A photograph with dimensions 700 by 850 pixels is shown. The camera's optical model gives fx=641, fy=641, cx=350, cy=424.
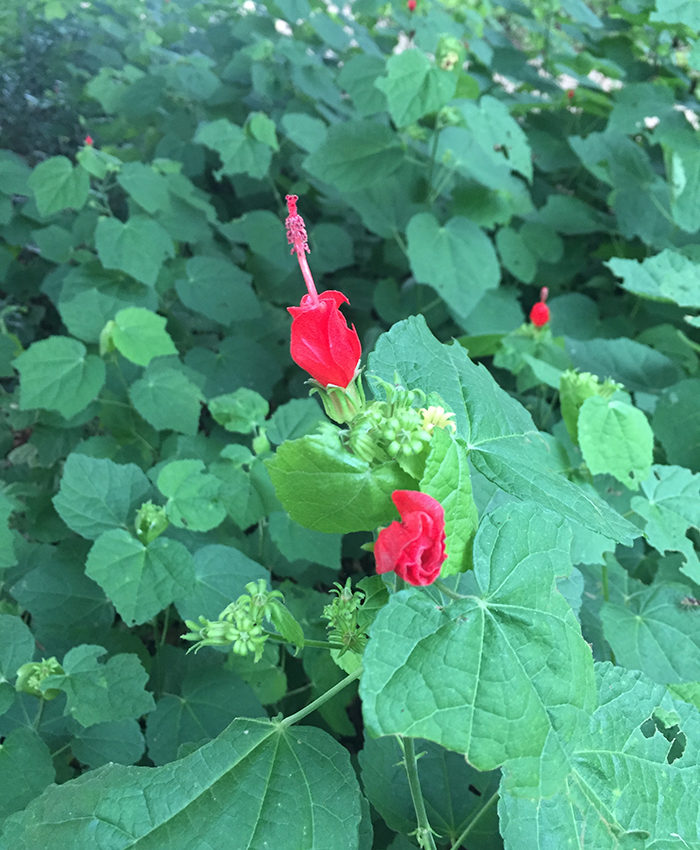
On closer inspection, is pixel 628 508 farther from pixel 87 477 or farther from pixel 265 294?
pixel 265 294

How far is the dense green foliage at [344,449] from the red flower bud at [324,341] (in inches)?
2.7

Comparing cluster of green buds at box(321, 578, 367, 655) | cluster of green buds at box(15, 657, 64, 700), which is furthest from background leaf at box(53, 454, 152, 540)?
cluster of green buds at box(321, 578, 367, 655)

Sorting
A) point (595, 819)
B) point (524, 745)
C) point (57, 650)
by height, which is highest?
point (524, 745)

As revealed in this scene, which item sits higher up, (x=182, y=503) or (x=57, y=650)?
(x=182, y=503)

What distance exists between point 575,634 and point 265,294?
2.31m

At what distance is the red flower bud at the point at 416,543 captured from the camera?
601 mm

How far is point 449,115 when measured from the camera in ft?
7.52

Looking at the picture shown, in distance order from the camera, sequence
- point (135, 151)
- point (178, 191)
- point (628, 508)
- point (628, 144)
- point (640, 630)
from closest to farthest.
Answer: point (640, 630)
point (628, 508)
point (178, 191)
point (628, 144)
point (135, 151)

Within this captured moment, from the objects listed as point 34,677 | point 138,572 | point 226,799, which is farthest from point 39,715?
point 226,799

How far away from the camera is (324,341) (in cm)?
70

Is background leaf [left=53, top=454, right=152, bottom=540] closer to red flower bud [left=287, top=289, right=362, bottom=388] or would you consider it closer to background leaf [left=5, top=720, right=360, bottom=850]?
background leaf [left=5, top=720, right=360, bottom=850]

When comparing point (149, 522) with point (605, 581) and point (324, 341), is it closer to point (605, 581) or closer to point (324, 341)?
point (324, 341)

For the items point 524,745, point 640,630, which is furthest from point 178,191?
point 524,745

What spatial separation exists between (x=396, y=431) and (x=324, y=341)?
126 millimetres
